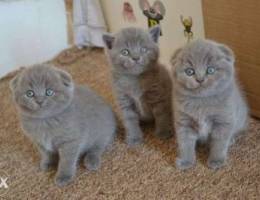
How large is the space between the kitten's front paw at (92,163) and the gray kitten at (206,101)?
261mm

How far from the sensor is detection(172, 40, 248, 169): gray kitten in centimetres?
118

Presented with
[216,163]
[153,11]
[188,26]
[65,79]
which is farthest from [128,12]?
[216,163]

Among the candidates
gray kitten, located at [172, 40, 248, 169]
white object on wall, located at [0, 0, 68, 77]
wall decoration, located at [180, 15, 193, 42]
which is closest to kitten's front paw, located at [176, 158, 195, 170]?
gray kitten, located at [172, 40, 248, 169]

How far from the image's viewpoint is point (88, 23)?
2.24m

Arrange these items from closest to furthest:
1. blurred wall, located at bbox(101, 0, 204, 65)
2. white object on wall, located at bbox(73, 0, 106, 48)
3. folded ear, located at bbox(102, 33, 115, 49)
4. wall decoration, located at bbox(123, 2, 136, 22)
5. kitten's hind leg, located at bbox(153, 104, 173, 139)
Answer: folded ear, located at bbox(102, 33, 115, 49) < kitten's hind leg, located at bbox(153, 104, 173, 139) < blurred wall, located at bbox(101, 0, 204, 65) < wall decoration, located at bbox(123, 2, 136, 22) < white object on wall, located at bbox(73, 0, 106, 48)

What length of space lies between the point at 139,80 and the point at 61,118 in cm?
29

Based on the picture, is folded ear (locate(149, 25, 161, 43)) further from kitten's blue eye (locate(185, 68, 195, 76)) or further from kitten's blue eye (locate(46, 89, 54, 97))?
kitten's blue eye (locate(46, 89, 54, 97))

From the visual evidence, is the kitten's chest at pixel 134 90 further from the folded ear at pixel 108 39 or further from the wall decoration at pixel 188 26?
the wall decoration at pixel 188 26

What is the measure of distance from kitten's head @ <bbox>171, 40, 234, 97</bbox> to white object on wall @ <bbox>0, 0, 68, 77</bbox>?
111 cm

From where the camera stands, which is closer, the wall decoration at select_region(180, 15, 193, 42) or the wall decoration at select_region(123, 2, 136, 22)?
the wall decoration at select_region(180, 15, 193, 42)

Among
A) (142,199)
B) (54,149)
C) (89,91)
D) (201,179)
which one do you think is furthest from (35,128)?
(201,179)

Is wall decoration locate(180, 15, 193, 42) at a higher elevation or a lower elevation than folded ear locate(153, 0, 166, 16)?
lower

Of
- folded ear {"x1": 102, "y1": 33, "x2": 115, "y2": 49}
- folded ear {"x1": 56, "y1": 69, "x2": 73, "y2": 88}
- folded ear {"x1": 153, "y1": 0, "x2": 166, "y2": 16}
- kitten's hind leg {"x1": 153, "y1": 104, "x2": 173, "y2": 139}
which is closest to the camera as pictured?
folded ear {"x1": 56, "y1": 69, "x2": 73, "y2": 88}

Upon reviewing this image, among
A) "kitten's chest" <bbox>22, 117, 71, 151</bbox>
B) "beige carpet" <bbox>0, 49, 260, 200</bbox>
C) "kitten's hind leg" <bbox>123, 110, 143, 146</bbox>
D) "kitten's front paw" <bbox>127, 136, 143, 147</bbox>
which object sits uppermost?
"kitten's chest" <bbox>22, 117, 71, 151</bbox>
